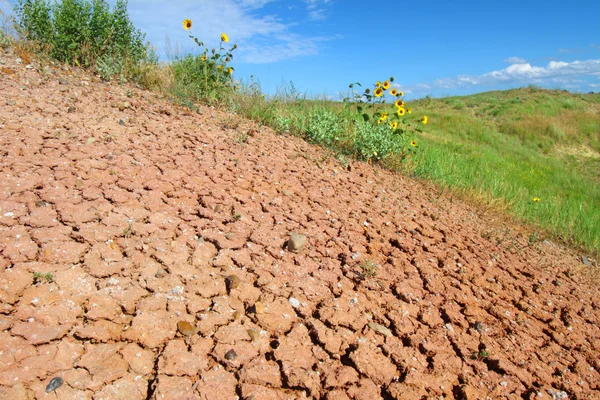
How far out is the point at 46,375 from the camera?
4.94 feet

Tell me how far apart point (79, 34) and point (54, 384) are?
14.2 ft

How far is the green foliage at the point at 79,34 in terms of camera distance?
455cm

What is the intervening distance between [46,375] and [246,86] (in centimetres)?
416

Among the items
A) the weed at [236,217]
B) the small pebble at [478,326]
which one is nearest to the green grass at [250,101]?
the weed at [236,217]

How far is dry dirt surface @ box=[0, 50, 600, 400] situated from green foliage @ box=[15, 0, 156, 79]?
2.99 feet

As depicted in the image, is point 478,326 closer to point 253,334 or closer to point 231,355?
point 253,334

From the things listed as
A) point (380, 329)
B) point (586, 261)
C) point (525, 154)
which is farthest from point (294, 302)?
point (525, 154)

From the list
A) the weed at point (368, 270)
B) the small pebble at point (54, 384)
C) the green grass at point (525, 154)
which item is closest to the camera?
the small pebble at point (54, 384)

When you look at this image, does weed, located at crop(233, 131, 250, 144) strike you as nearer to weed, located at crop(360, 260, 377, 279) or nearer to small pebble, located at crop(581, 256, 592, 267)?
weed, located at crop(360, 260, 377, 279)

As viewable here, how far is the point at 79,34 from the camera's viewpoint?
4.66 meters

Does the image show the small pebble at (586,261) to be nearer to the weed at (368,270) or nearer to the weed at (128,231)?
the weed at (368,270)

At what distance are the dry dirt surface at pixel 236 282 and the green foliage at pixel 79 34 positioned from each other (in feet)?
2.99

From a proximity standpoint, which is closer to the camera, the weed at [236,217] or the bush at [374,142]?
the weed at [236,217]

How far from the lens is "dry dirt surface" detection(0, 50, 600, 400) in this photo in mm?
1695
